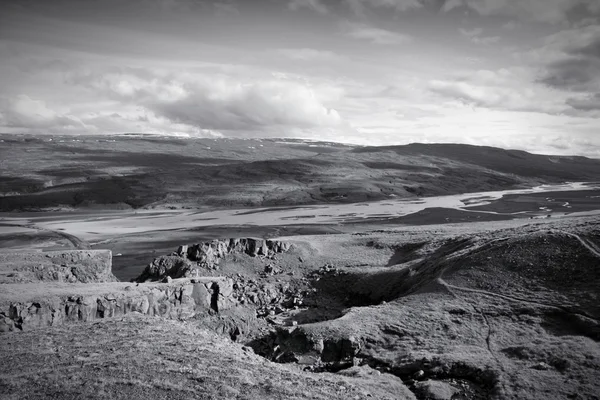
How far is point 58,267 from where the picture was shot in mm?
36500

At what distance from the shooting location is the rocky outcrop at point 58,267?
3397cm

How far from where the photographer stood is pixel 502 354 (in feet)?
75.4

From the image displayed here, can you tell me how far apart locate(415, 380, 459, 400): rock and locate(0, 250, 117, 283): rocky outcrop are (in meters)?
29.1

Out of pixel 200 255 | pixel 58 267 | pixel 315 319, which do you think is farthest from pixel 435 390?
pixel 58 267

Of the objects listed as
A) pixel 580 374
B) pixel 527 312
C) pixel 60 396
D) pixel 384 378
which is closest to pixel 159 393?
pixel 60 396

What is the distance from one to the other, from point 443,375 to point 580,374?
623 centimetres

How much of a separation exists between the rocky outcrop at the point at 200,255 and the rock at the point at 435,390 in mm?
24618

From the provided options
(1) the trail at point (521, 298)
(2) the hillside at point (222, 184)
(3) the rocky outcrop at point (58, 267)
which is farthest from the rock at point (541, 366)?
(2) the hillside at point (222, 184)

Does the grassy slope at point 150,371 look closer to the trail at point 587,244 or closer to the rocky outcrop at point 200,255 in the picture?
the rocky outcrop at point 200,255

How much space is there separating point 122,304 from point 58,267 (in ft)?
46.9

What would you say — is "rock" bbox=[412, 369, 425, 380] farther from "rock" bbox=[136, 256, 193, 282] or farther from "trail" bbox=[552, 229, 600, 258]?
"rock" bbox=[136, 256, 193, 282]

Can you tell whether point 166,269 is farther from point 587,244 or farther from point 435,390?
point 587,244

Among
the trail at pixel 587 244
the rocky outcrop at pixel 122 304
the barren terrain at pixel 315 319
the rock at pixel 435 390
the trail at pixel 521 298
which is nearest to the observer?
the barren terrain at pixel 315 319

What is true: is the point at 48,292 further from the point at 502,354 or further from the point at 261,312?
the point at 502,354
